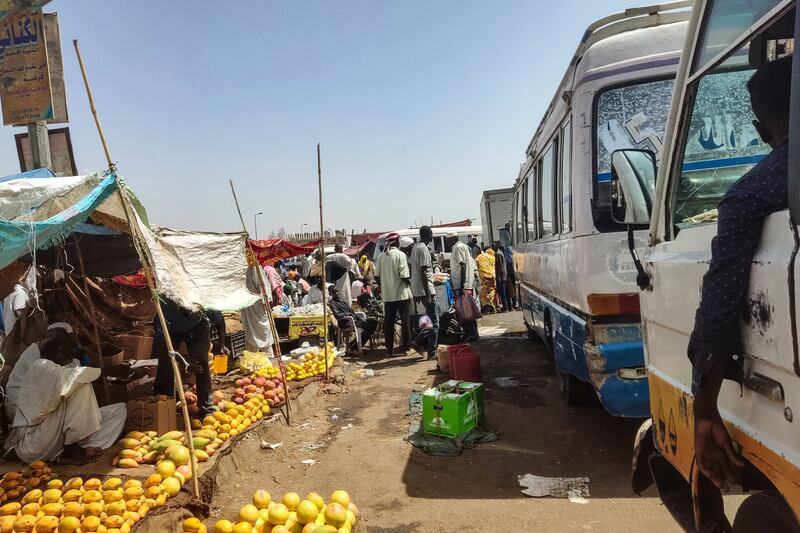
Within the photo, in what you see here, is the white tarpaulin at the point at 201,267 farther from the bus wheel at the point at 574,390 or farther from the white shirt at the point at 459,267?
the white shirt at the point at 459,267

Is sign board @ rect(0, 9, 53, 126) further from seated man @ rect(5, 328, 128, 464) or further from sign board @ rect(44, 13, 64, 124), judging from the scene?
seated man @ rect(5, 328, 128, 464)

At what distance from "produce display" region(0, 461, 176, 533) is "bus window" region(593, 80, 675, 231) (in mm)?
3652

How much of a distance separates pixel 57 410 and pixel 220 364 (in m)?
3.56

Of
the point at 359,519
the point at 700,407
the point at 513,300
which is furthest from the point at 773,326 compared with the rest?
the point at 513,300

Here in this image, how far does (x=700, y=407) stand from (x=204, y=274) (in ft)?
13.6

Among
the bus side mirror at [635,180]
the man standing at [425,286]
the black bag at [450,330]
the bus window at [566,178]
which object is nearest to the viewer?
the bus side mirror at [635,180]

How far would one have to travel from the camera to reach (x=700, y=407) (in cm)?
155

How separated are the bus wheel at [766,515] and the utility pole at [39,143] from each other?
25.5ft

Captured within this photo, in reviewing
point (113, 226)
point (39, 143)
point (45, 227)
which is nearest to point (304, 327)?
point (39, 143)

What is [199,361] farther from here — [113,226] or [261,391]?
[113,226]

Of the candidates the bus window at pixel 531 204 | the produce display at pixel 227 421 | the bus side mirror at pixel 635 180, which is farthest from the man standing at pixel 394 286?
the bus side mirror at pixel 635 180

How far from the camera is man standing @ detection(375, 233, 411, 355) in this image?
9.06 m

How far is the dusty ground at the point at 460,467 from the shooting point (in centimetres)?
356

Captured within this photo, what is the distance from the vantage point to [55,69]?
21.6 feet
